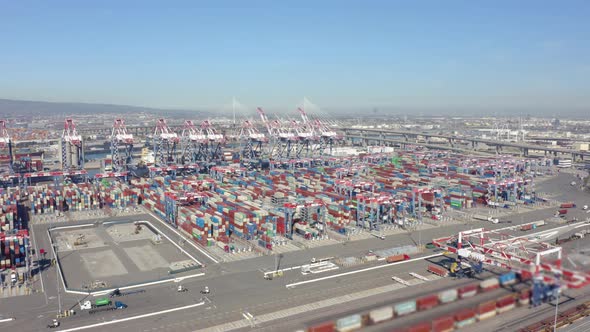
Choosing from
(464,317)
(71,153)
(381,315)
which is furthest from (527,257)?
(71,153)

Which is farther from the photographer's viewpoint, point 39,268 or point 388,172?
point 388,172

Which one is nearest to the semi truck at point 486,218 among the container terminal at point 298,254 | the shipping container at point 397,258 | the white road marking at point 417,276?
the container terminal at point 298,254

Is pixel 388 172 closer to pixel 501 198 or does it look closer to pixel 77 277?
pixel 501 198

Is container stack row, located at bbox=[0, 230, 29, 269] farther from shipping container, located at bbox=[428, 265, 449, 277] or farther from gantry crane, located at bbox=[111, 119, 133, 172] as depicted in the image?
gantry crane, located at bbox=[111, 119, 133, 172]

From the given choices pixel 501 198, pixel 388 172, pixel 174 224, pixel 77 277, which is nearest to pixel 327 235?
pixel 174 224

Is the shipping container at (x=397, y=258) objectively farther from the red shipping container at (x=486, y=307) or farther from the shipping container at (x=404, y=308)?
the shipping container at (x=404, y=308)

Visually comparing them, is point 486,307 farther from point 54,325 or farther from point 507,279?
point 54,325

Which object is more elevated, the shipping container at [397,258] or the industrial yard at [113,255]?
the shipping container at [397,258]
